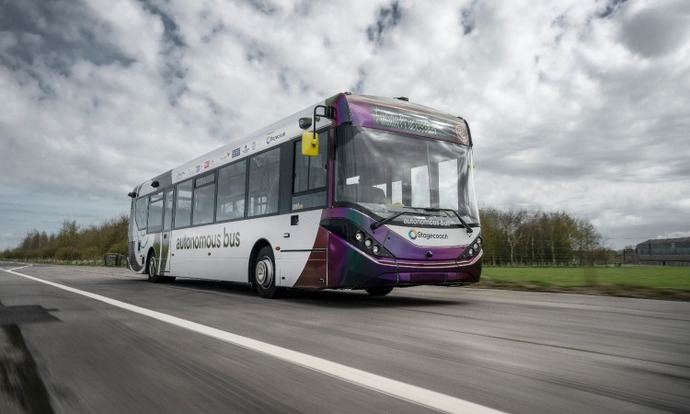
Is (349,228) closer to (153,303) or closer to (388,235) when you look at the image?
(388,235)

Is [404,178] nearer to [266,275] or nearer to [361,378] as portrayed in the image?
[266,275]

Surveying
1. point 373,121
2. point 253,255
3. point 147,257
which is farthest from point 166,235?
point 373,121

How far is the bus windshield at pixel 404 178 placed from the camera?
752cm

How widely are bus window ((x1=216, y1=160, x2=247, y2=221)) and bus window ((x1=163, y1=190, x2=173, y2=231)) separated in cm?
370

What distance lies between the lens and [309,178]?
27.0ft

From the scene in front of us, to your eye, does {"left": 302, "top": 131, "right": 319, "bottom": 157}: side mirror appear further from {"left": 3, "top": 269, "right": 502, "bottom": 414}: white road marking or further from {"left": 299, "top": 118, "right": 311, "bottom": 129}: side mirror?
{"left": 3, "top": 269, "right": 502, "bottom": 414}: white road marking

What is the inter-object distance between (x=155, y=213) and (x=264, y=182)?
764 cm

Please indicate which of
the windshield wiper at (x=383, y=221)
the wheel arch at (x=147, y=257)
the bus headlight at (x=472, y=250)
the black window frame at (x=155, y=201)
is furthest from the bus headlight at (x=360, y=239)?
the wheel arch at (x=147, y=257)

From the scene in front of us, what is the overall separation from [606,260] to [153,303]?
14.2 meters

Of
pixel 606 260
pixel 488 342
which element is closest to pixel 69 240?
pixel 606 260

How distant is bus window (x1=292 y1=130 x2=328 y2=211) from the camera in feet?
25.9

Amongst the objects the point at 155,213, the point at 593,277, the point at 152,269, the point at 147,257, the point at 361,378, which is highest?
the point at 155,213

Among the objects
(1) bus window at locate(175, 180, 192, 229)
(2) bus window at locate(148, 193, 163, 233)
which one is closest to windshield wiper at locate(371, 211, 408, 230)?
(1) bus window at locate(175, 180, 192, 229)

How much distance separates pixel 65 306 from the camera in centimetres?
736
